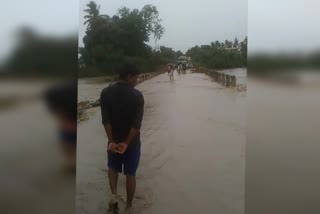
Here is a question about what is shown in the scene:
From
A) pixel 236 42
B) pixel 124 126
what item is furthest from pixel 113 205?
pixel 236 42

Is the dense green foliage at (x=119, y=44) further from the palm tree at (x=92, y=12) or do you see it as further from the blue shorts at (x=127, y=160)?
the blue shorts at (x=127, y=160)

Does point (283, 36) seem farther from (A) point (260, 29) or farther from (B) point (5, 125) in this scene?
(B) point (5, 125)

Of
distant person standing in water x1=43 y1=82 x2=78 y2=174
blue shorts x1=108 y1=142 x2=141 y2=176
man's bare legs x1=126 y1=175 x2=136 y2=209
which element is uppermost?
distant person standing in water x1=43 y1=82 x2=78 y2=174

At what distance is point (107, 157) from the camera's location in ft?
8.77

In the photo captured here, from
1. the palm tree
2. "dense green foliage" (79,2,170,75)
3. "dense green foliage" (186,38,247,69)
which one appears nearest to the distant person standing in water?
"dense green foliage" (79,2,170,75)

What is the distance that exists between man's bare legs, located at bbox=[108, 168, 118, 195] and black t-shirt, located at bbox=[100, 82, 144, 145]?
229 millimetres

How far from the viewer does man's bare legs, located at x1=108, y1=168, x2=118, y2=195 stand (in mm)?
2678

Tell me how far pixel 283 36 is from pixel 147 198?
1.45 meters

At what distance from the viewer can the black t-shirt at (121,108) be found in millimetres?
2662

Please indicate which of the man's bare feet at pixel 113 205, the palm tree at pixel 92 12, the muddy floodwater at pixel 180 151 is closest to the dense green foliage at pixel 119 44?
the palm tree at pixel 92 12

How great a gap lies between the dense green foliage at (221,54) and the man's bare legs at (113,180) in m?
0.98

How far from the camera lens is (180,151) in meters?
2.61

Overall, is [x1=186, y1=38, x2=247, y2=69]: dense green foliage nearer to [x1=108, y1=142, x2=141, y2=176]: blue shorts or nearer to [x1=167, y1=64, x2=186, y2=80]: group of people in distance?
[x1=167, y1=64, x2=186, y2=80]: group of people in distance

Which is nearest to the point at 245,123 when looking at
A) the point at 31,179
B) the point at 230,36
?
the point at 230,36
